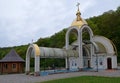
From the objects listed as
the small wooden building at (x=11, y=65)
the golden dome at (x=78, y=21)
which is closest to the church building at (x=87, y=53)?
the golden dome at (x=78, y=21)

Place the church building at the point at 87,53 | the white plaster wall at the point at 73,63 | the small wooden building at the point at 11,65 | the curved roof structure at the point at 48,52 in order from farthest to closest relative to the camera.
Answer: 1. the white plaster wall at the point at 73,63
2. the small wooden building at the point at 11,65
3. the church building at the point at 87,53
4. the curved roof structure at the point at 48,52

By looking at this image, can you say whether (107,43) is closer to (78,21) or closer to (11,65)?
(78,21)

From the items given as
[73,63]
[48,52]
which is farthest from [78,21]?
[48,52]

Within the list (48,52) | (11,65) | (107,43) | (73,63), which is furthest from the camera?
(73,63)

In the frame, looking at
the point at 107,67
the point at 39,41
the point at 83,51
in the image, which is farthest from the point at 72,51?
the point at 39,41

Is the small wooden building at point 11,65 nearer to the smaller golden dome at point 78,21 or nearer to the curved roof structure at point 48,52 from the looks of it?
the curved roof structure at point 48,52

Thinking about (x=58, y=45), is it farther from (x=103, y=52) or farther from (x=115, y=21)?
(x=103, y=52)

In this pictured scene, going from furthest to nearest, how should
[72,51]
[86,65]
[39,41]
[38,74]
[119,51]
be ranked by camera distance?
[39,41], [119,51], [86,65], [72,51], [38,74]

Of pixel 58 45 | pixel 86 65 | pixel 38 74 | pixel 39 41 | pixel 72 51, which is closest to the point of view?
pixel 38 74

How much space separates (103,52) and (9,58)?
51.3 ft

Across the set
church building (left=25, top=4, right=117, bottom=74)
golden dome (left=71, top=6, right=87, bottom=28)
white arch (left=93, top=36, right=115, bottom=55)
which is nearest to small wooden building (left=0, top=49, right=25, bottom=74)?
church building (left=25, top=4, right=117, bottom=74)

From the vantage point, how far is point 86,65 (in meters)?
39.0

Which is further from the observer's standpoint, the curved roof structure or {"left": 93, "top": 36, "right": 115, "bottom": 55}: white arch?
{"left": 93, "top": 36, "right": 115, "bottom": 55}: white arch

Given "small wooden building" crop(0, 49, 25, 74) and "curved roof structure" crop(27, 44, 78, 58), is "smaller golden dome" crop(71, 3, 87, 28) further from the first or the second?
"small wooden building" crop(0, 49, 25, 74)
